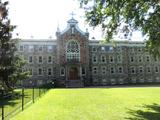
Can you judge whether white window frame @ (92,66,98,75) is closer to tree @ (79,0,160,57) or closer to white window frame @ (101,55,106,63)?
white window frame @ (101,55,106,63)

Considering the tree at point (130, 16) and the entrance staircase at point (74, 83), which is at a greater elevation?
the tree at point (130, 16)

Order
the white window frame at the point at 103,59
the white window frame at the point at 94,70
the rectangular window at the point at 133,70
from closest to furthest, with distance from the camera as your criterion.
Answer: the white window frame at the point at 94,70 → the white window frame at the point at 103,59 → the rectangular window at the point at 133,70

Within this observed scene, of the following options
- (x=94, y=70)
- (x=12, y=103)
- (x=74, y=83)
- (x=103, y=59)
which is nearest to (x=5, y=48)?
(x=12, y=103)

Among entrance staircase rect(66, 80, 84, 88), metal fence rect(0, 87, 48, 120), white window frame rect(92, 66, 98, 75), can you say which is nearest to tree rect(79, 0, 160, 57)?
metal fence rect(0, 87, 48, 120)

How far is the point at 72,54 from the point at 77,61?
212 centimetres

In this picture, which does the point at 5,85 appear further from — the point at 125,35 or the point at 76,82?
the point at 76,82

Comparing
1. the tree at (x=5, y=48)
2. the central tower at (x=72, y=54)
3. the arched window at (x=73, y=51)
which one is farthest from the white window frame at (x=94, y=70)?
the tree at (x=5, y=48)

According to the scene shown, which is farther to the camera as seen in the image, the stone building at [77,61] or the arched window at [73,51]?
the arched window at [73,51]

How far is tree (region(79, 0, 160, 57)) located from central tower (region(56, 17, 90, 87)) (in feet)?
133

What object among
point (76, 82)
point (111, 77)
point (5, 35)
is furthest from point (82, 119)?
point (111, 77)

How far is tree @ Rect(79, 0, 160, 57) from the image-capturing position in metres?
19.0

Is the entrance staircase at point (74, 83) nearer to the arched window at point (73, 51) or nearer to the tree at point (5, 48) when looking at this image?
the arched window at point (73, 51)

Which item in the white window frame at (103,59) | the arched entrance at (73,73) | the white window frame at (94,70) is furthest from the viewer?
the white window frame at (103,59)

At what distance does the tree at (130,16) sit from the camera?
62.3ft
